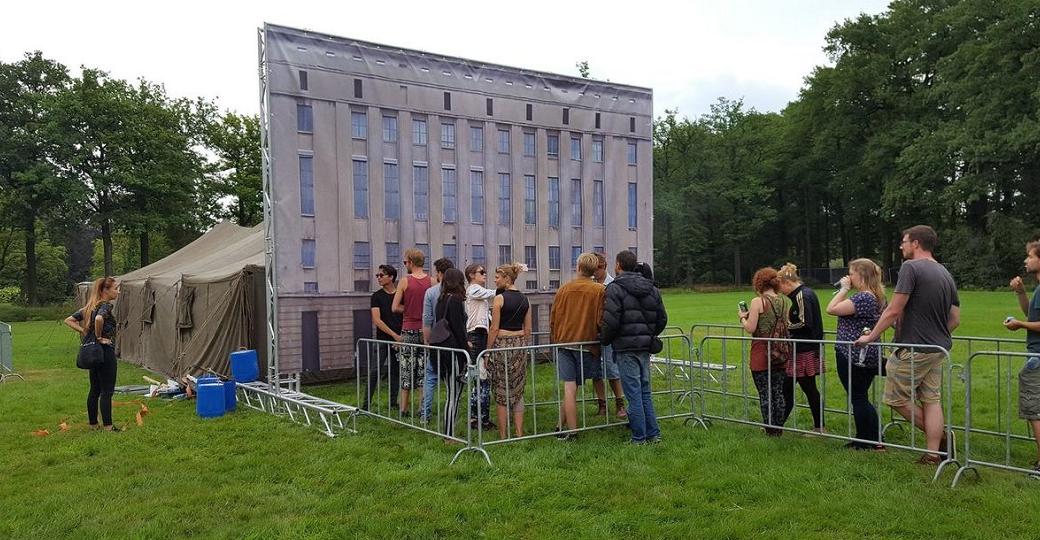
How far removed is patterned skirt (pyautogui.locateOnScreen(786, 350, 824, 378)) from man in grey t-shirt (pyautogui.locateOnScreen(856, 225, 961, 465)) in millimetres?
877

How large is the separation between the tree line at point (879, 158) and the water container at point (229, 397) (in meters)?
35.5

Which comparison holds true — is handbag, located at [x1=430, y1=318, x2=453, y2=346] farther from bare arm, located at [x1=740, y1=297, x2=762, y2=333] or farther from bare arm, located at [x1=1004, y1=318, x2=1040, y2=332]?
bare arm, located at [x1=1004, y1=318, x2=1040, y2=332]

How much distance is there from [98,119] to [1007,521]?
38.8m

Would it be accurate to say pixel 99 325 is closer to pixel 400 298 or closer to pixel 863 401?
pixel 400 298

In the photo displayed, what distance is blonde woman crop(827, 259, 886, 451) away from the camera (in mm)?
5801

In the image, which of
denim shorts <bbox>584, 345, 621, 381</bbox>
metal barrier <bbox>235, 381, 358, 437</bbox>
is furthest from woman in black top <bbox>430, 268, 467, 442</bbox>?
denim shorts <bbox>584, 345, 621, 381</bbox>

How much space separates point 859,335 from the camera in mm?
5996

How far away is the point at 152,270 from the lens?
16.0 m

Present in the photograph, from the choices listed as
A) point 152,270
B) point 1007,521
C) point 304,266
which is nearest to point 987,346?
point 1007,521

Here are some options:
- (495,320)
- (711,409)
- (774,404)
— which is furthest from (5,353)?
(774,404)

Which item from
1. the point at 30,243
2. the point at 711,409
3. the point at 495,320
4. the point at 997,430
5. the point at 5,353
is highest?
the point at 30,243

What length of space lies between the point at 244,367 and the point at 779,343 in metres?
6.60

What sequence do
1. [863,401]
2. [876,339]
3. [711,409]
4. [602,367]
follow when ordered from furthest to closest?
[711,409]
[602,367]
[863,401]
[876,339]

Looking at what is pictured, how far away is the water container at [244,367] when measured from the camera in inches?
362
